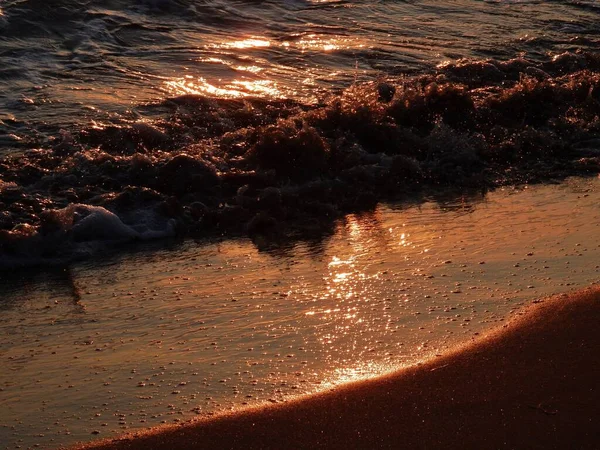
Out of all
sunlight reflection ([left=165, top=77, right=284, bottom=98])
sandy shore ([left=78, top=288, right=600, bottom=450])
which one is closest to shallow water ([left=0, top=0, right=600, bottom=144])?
sunlight reflection ([left=165, top=77, right=284, bottom=98])

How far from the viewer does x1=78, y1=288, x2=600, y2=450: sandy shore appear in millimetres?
3689

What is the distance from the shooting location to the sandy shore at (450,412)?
3.69 meters

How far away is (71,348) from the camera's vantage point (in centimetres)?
461

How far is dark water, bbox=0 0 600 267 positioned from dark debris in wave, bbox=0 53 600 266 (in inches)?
0.7

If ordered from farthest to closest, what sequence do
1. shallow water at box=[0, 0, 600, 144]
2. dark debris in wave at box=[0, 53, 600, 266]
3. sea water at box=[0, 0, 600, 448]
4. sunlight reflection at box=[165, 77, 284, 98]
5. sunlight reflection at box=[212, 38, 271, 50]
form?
sunlight reflection at box=[212, 38, 271, 50] → sunlight reflection at box=[165, 77, 284, 98] → shallow water at box=[0, 0, 600, 144] → dark debris in wave at box=[0, 53, 600, 266] → sea water at box=[0, 0, 600, 448]

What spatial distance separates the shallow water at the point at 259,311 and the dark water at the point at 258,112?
2.21 feet

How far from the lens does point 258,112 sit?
8.72m

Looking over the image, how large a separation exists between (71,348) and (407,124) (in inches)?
188

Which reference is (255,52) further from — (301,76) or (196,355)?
(196,355)

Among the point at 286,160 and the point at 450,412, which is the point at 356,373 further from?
the point at 286,160

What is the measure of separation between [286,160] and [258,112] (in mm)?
1277

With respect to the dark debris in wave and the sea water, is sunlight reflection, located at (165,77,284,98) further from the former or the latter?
the dark debris in wave

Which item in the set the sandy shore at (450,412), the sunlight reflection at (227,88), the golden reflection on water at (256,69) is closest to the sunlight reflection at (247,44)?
the golden reflection on water at (256,69)

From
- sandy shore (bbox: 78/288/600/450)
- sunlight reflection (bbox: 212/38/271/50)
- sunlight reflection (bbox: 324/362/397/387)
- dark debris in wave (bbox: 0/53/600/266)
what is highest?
sandy shore (bbox: 78/288/600/450)
